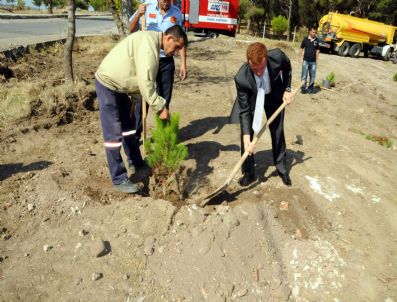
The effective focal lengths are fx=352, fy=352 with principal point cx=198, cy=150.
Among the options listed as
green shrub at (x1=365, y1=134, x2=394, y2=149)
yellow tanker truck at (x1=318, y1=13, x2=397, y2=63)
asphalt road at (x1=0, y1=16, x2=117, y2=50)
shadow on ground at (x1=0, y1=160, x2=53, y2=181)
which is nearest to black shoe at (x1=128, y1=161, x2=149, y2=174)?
shadow on ground at (x1=0, y1=160, x2=53, y2=181)

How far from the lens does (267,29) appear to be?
32.6 m

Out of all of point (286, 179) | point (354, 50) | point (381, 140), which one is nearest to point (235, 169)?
point (286, 179)

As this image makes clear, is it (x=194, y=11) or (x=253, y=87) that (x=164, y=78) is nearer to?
(x=253, y=87)

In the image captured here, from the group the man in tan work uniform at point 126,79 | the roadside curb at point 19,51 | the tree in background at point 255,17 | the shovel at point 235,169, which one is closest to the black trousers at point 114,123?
the man in tan work uniform at point 126,79

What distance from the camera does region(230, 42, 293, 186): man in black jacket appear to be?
131 inches

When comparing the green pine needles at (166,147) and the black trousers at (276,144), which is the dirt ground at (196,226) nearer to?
the black trousers at (276,144)

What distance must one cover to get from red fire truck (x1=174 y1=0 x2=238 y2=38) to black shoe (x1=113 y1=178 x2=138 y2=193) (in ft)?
51.1

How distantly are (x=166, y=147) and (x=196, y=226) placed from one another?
823mm

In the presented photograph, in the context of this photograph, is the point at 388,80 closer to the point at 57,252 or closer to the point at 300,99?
the point at 300,99

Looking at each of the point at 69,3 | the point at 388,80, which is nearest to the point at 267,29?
the point at 388,80

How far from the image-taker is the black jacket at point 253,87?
3.53 meters

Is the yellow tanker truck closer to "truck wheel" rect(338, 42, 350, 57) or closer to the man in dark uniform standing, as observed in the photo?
"truck wheel" rect(338, 42, 350, 57)

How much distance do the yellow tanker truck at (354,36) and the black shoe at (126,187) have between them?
17.1 meters

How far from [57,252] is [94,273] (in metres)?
0.45
